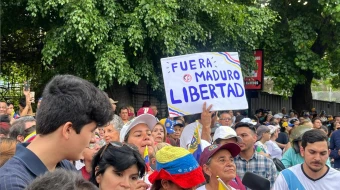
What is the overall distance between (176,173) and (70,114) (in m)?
1.33

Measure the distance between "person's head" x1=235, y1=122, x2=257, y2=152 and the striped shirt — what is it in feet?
0.39

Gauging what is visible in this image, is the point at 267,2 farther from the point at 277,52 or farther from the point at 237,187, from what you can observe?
the point at 237,187

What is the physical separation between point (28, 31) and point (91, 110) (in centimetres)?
1605

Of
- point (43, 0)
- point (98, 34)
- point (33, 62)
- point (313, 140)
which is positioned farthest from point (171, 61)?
point (33, 62)

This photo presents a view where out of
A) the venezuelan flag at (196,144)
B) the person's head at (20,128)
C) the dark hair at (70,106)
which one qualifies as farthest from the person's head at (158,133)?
the dark hair at (70,106)

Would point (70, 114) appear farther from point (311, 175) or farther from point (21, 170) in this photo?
point (311, 175)

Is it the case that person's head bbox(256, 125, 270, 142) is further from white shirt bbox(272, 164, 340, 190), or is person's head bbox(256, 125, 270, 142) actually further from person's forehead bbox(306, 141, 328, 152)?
white shirt bbox(272, 164, 340, 190)

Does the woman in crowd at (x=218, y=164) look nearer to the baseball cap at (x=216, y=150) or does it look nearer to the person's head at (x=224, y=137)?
the baseball cap at (x=216, y=150)

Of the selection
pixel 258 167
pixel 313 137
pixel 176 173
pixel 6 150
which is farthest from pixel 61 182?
pixel 258 167

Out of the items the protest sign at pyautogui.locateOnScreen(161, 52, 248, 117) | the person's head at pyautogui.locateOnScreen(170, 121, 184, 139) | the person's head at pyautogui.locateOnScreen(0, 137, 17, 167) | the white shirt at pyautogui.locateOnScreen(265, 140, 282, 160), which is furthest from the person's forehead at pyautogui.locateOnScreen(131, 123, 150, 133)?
A: the white shirt at pyautogui.locateOnScreen(265, 140, 282, 160)

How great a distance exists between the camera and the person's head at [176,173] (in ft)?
12.0

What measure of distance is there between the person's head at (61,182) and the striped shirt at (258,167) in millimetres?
4349

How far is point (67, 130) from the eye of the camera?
252 centimetres

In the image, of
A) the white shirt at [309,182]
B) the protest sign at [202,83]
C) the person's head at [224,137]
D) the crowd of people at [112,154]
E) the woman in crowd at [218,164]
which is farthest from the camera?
the protest sign at [202,83]
